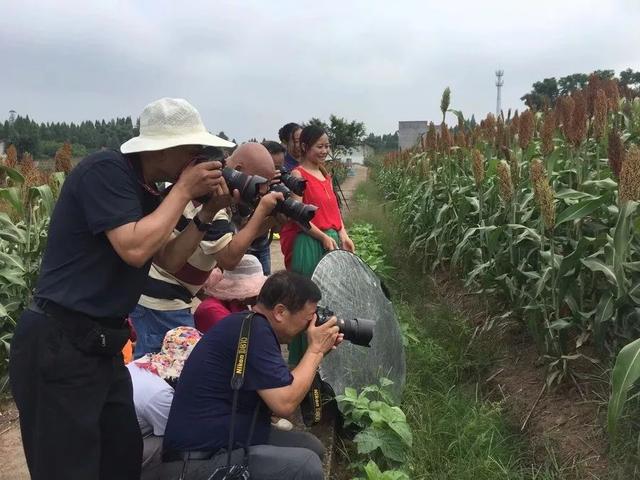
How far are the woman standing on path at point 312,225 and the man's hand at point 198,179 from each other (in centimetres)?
171

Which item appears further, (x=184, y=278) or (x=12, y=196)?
(x=12, y=196)

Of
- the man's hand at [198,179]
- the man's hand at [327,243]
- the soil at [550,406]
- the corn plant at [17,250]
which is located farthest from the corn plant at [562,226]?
the corn plant at [17,250]

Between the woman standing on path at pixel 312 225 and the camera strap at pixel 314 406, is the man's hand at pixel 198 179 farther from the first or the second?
the woman standing on path at pixel 312 225

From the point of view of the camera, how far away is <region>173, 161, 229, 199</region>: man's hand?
1.69m

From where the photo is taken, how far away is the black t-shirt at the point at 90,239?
1.64 metres

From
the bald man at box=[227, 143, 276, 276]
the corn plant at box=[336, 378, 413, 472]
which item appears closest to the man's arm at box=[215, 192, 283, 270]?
the bald man at box=[227, 143, 276, 276]

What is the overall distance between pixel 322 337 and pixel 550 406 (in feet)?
5.20

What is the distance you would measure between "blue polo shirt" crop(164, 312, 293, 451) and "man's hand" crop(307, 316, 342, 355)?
0.14 metres

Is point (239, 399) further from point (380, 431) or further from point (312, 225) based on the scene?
point (312, 225)

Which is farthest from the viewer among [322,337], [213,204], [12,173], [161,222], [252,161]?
[12,173]

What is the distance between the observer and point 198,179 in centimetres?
170

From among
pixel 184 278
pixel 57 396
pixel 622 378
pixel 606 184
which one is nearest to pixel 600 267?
pixel 606 184

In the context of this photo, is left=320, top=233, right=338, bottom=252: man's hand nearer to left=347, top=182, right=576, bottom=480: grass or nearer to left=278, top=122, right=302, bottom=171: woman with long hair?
left=278, top=122, right=302, bottom=171: woman with long hair

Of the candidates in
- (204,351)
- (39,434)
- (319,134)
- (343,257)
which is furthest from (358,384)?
(39,434)
